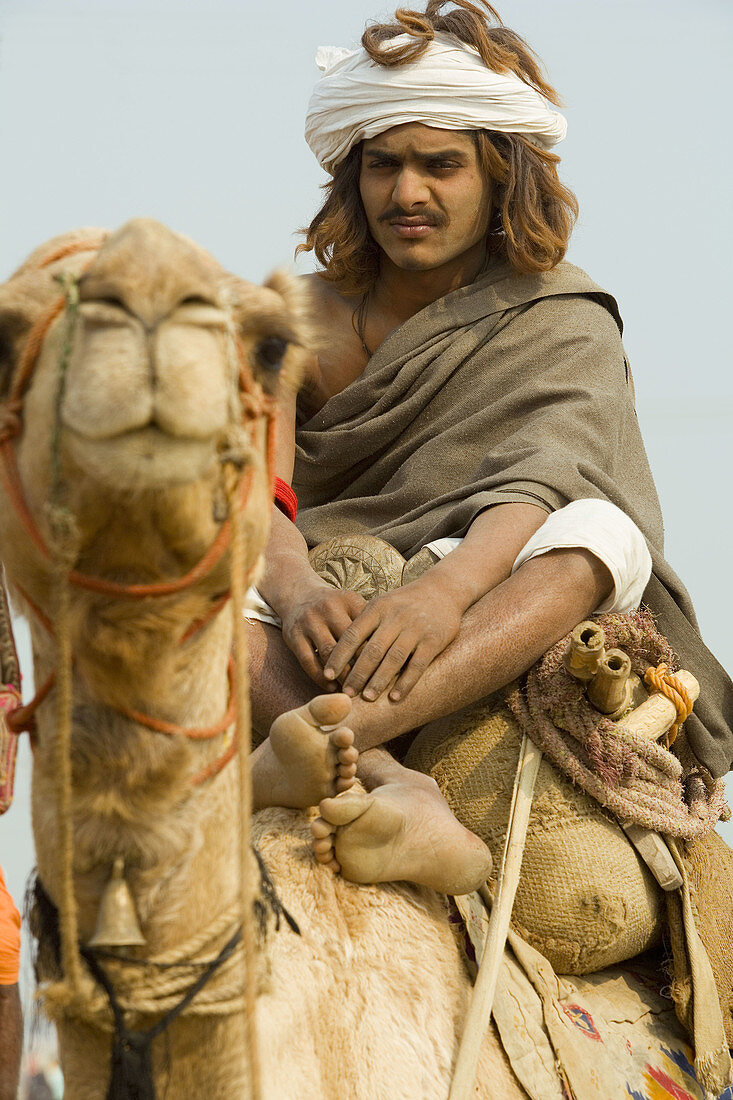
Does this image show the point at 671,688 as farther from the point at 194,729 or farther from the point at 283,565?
the point at 194,729

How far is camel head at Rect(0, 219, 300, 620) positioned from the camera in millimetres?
1020

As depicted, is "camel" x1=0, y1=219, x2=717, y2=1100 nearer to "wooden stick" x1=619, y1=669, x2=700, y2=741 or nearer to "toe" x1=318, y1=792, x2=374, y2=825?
"toe" x1=318, y1=792, x2=374, y2=825

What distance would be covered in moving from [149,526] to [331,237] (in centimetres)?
225

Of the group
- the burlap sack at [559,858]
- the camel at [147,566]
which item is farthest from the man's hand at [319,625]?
the camel at [147,566]

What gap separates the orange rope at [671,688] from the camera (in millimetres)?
2385

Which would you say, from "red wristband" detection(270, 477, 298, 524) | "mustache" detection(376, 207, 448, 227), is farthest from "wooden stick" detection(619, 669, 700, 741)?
"mustache" detection(376, 207, 448, 227)

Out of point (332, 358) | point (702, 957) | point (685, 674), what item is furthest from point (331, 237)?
point (702, 957)

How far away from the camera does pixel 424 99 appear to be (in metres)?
2.97

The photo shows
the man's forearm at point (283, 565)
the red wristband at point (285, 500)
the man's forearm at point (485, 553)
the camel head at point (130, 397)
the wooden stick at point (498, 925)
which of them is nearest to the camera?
the camel head at point (130, 397)

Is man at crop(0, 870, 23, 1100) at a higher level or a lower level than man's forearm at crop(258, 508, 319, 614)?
lower

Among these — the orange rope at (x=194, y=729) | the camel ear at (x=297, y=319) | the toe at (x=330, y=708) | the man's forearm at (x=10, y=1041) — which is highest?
the camel ear at (x=297, y=319)

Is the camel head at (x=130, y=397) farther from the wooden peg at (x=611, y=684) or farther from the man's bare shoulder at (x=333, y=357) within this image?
the man's bare shoulder at (x=333, y=357)

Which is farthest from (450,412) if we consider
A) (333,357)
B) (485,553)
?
(485,553)

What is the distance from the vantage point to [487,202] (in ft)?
10.1
